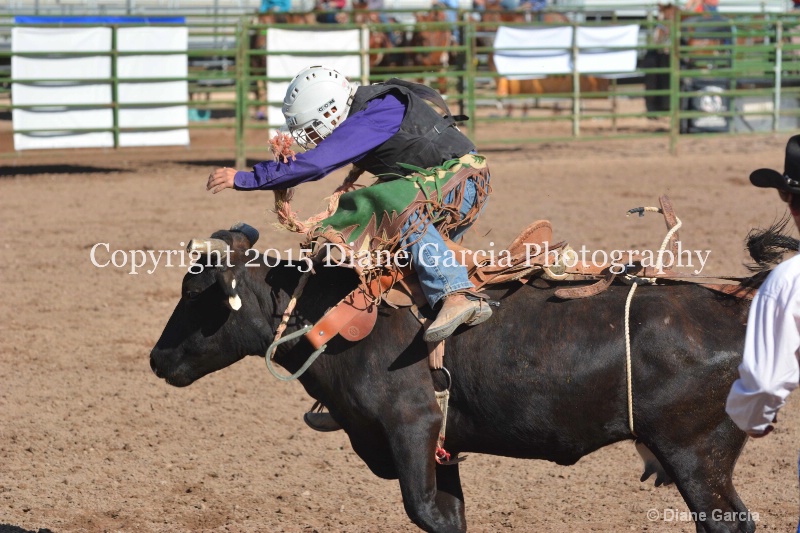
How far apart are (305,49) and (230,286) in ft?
34.6

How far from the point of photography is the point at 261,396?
19.2 feet

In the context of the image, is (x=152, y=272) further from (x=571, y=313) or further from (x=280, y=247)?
(x=571, y=313)

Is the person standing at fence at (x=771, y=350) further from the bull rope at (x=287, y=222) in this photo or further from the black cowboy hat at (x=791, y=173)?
the bull rope at (x=287, y=222)

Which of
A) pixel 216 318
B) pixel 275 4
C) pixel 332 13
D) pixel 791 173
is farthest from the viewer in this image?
pixel 275 4

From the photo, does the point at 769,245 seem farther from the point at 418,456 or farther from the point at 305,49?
the point at 305,49

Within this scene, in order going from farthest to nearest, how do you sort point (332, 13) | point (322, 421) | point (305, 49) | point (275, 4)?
point (275, 4), point (332, 13), point (305, 49), point (322, 421)

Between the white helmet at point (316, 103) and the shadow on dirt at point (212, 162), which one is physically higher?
the white helmet at point (316, 103)

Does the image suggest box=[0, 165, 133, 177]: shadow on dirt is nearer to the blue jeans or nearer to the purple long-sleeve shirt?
the purple long-sleeve shirt

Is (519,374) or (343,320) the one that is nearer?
(519,374)

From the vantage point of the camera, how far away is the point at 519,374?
11.1 feet

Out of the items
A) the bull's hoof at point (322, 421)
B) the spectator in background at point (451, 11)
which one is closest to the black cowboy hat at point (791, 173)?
the bull's hoof at point (322, 421)

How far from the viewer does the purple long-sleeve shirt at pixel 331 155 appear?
3396 mm

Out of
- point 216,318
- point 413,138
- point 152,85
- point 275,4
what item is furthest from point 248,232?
point 275,4

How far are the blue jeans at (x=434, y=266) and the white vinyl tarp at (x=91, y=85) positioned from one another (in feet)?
34.3
